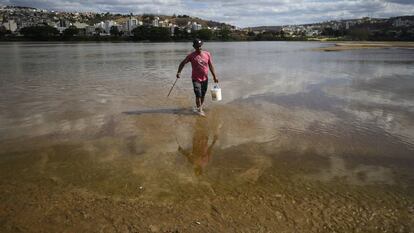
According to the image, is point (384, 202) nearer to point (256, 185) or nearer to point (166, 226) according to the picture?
point (256, 185)

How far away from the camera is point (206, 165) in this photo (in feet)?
18.6

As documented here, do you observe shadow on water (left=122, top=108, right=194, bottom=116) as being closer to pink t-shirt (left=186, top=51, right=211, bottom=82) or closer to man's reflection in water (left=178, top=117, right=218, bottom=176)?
pink t-shirt (left=186, top=51, right=211, bottom=82)

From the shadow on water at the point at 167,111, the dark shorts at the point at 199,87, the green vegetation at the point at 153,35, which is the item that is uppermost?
the green vegetation at the point at 153,35

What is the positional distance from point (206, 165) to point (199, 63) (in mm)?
3837

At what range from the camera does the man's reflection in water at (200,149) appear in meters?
5.72

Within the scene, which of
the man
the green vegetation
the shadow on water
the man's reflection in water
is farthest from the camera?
the green vegetation

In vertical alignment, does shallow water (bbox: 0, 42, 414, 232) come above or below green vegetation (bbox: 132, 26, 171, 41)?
below

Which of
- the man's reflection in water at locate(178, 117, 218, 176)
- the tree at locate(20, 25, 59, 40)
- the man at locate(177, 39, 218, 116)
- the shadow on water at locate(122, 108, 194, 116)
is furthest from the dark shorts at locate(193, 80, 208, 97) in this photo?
the tree at locate(20, 25, 59, 40)

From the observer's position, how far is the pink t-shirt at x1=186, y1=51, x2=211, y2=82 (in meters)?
8.91

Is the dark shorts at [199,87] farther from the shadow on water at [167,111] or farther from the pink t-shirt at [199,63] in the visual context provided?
the shadow on water at [167,111]

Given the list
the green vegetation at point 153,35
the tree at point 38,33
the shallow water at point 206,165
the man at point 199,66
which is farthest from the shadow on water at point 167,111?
the green vegetation at point 153,35

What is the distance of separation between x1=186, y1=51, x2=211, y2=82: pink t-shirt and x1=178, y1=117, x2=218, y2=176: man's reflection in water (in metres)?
1.41

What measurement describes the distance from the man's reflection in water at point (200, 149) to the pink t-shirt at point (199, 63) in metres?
1.41

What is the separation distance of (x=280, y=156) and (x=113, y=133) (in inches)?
134
